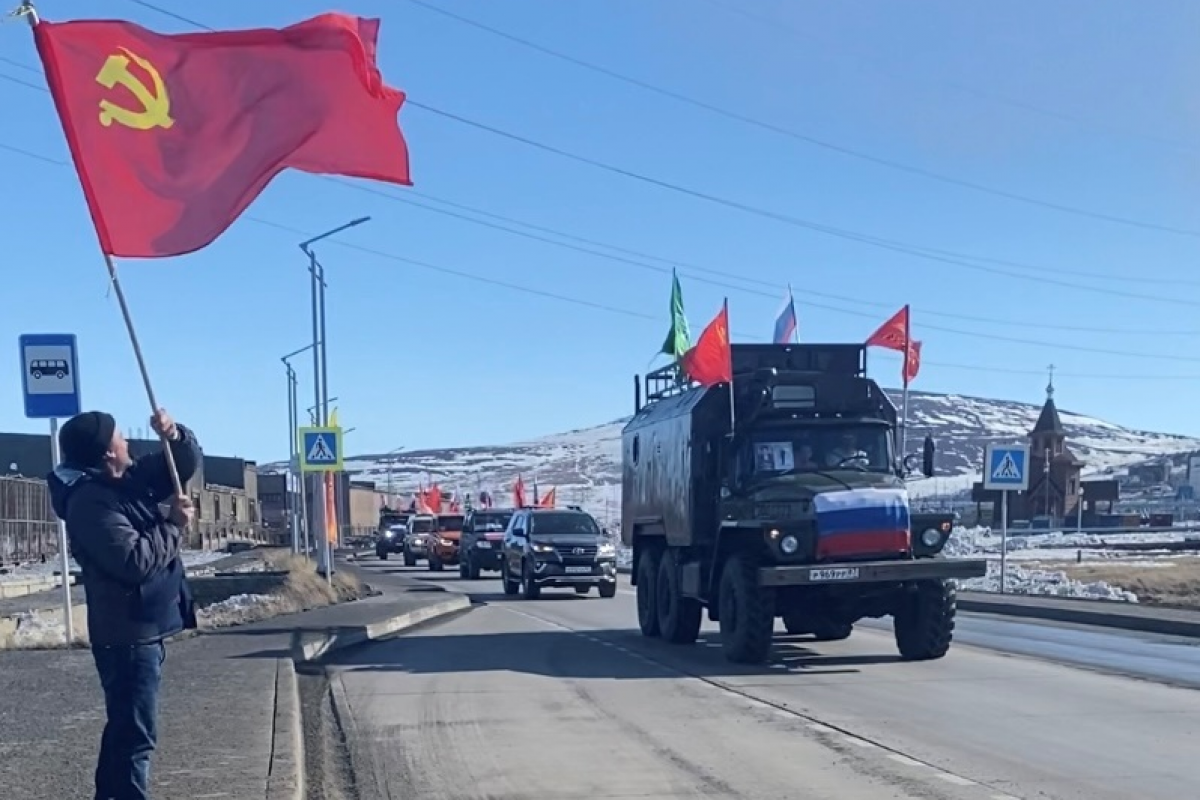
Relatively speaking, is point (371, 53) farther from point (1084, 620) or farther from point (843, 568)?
point (1084, 620)

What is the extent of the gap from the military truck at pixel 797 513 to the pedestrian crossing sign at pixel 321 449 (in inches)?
473

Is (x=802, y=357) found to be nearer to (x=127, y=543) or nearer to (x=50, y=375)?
(x=50, y=375)

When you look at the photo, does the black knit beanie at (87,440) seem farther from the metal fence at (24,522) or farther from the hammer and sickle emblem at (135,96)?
the metal fence at (24,522)

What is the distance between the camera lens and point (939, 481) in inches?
7377

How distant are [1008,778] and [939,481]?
182m

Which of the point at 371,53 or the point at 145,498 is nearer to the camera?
the point at 145,498

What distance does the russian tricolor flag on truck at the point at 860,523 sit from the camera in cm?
1628

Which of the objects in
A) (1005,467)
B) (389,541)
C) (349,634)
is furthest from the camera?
(389,541)

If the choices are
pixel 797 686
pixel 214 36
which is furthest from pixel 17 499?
pixel 214 36

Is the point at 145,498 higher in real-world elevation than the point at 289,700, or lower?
higher

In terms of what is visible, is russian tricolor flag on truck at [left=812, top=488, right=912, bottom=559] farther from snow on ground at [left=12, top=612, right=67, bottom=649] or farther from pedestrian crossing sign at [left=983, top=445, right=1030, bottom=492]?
pedestrian crossing sign at [left=983, top=445, right=1030, bottom=492]

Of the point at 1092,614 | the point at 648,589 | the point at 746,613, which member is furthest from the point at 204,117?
the point at 1092,614

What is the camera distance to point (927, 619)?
16922 mm

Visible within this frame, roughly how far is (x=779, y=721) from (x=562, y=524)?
21.3 m
